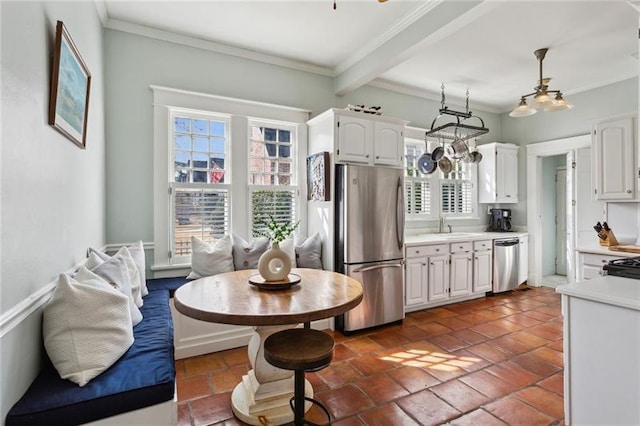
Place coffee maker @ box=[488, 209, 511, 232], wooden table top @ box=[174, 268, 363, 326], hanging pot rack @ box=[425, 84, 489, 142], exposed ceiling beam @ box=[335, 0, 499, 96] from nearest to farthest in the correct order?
1. wooden table top @ box=[174, 268, 363, 326]
2. exposed ceiling beam @ box=[335, 0, 499, 96]
3. hanging pot rack @ box=[425, 84, 489, 142]
4. coffee maker @ box=[488, 209, 511, 232]

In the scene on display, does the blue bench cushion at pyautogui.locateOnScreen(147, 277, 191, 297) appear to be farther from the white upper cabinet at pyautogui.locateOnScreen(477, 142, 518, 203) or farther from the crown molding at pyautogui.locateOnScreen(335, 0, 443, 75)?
the white upper cabinet at pyautogui.locateOnScreen(477, 142, 518, 203)

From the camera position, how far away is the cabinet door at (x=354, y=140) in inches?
138

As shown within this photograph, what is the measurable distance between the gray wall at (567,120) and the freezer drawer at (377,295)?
3.08 meters

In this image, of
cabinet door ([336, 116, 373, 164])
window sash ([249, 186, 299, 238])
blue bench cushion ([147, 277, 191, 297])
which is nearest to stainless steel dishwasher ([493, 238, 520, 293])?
cabinet door ([336, 116, 373, 164])

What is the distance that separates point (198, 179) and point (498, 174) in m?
4.61

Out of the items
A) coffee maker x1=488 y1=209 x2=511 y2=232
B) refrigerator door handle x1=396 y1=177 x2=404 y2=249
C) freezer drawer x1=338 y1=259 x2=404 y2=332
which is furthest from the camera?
coffee maker x1=488 y1=209 x2=511 y2=232

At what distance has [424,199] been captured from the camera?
4.98m

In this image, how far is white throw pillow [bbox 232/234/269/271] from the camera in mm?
3283

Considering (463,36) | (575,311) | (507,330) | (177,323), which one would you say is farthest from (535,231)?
(177,323)

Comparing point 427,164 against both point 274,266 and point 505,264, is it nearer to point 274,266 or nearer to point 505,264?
point 505,264

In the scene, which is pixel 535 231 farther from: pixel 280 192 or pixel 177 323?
pixel 177 323

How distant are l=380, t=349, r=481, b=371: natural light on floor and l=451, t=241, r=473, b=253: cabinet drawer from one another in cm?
176

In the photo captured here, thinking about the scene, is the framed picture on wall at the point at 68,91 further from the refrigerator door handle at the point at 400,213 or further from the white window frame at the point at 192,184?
the refrigerator door handle at the point at 400,213

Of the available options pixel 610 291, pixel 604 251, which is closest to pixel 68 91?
pixel 610 291
